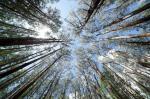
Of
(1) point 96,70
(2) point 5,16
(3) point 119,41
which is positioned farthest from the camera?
(1) point 96,70

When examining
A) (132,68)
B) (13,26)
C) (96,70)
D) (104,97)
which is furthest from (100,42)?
(13,26)

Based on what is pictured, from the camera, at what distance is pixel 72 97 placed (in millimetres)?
19250

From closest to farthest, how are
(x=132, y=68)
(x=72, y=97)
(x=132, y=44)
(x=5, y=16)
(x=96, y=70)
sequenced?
(x=5, y=16) → (x=132, y=44) → (x=132, y=68) → (x=96, y=70) → (x=72, y=97)

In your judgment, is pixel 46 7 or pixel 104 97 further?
pixel 104 97

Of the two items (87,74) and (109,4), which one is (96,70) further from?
(109,4)

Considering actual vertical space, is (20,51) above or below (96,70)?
above

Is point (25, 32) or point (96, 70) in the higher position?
point (25, 32)

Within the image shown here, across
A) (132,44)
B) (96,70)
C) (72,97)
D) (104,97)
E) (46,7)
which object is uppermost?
(46,7)

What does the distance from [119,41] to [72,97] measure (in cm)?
852

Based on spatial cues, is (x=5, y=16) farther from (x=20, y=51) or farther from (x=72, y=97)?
(x=72, y=97)

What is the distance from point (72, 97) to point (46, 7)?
11083mm

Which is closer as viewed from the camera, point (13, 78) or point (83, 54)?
A: point (13, 78)

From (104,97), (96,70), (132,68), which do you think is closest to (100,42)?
(96,70)

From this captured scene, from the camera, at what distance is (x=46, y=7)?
12.4 meters
